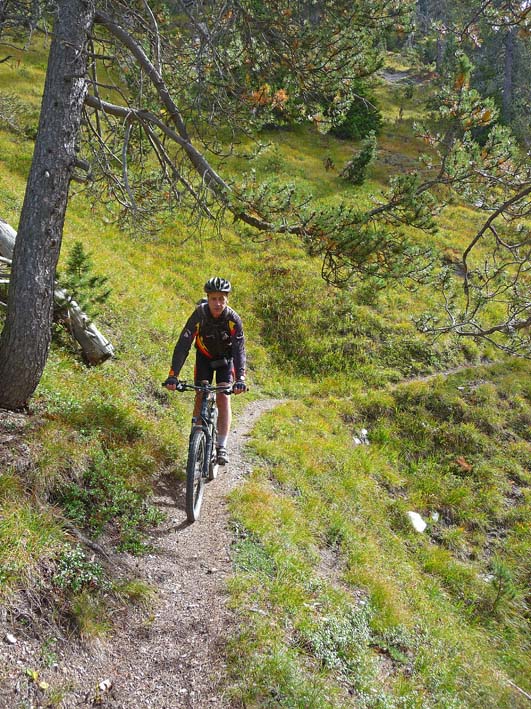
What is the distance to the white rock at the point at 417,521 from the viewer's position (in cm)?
926

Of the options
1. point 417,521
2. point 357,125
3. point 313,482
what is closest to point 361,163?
point 357,125

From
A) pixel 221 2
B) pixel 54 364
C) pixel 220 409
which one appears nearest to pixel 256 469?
pixel 220 409

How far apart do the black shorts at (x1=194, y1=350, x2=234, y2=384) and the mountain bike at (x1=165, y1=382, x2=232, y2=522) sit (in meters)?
0.35

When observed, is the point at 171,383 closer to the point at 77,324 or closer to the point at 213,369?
the point at 213,369

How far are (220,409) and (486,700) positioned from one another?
4.69 metres

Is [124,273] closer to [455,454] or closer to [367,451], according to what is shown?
[367,451]

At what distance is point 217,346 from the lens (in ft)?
21.6

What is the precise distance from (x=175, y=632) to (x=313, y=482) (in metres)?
4.57

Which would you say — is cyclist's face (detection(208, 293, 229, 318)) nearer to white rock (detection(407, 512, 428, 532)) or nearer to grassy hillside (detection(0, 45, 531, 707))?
grassy hillside (detection(0, 45, 531, 707))

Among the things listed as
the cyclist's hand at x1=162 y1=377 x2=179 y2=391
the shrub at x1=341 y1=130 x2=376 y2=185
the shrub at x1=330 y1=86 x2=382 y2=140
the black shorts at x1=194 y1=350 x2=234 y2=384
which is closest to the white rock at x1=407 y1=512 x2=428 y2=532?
the black shorts at x1=194 y1=350 x2=234 y2=384

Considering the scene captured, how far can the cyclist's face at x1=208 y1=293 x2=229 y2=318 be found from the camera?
617 centimetres

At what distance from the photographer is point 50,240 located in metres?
5.40

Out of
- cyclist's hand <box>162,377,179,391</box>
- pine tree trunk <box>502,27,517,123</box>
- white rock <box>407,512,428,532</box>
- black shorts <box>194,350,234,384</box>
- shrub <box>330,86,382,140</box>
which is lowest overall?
white rock <box>407,512,428,532</box>

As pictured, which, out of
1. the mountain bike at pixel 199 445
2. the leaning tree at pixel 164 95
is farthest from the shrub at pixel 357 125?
the mountain bike at pixel 199 445
